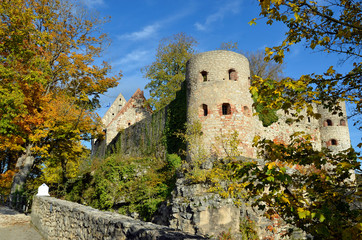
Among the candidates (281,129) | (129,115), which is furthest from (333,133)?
(129,115)

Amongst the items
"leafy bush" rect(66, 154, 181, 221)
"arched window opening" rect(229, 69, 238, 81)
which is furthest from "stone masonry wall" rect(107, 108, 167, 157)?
"arched window opening" rect(229, 69, 238, 81)

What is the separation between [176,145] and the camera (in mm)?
16781

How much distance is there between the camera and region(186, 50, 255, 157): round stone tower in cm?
1431

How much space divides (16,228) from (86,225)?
6.31 metres

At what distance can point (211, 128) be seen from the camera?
47.4 feet

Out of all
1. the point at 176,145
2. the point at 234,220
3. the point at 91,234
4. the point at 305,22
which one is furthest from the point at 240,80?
the point at 91,234

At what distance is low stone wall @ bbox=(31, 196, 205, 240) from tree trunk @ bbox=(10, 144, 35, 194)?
171 inches

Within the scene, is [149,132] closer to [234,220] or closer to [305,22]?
[234,220]

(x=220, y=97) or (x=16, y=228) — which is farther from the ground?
(x=220, y=97)

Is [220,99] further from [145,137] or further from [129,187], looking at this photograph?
[145,137]

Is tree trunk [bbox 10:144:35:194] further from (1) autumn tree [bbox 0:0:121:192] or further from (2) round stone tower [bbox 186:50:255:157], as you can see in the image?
(2) round stone tower [bbox 186:50:255:157]

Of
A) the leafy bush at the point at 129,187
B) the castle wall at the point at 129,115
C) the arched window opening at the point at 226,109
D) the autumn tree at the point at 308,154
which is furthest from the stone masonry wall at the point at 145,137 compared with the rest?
the autumn tree at the point at 308,154

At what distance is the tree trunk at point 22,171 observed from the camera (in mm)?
13830

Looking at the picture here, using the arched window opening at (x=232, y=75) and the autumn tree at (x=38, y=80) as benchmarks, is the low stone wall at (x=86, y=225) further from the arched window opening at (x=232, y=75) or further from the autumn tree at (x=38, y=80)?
the arched window opening at (x=232, y=75)
